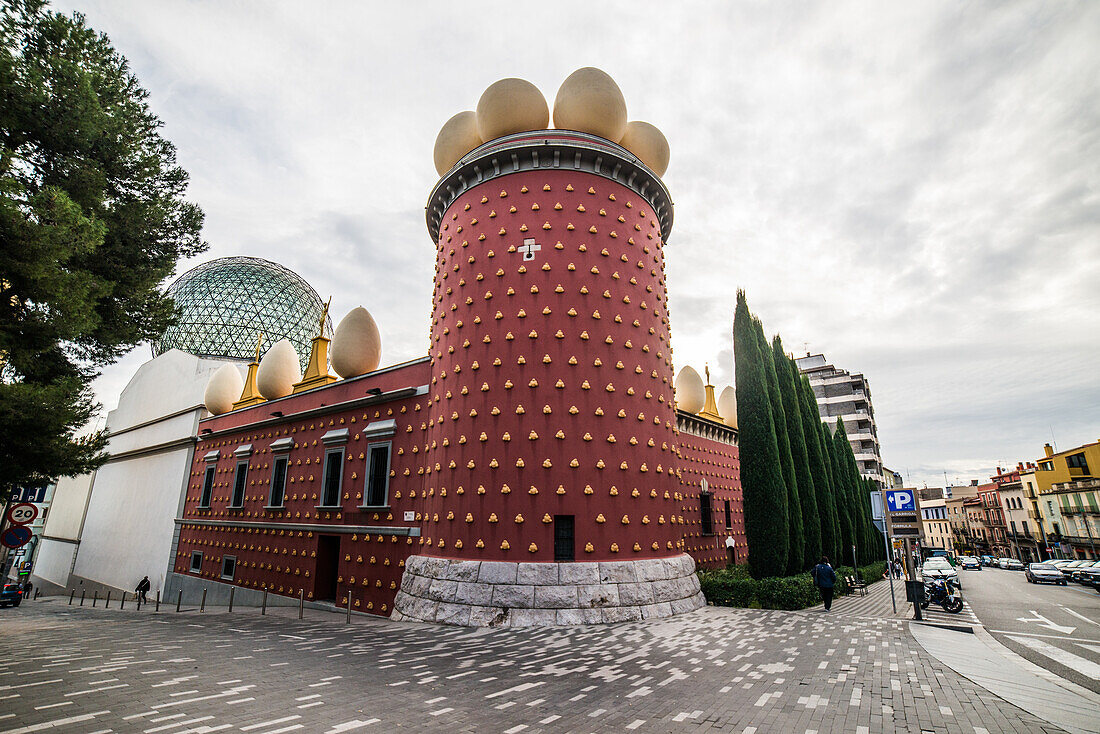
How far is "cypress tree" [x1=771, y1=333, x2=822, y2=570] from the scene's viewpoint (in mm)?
17516

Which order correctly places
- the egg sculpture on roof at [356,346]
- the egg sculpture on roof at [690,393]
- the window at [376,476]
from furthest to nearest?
1. the egg sculpture on roof at [690,393]
2. the egg sculpture on roof at [356,346]
3. the window at [376,476]

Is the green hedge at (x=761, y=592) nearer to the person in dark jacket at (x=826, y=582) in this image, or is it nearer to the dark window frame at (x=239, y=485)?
the person in dark jacket at (x=826, y=582)

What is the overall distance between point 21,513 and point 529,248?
43.8ft

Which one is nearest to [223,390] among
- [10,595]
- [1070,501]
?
[10,595]

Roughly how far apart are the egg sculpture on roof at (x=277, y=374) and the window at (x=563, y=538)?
1641cm

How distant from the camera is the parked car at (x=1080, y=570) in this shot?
25567 mm

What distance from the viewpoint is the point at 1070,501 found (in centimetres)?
4825

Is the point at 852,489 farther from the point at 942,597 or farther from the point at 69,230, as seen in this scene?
the point at 69,230

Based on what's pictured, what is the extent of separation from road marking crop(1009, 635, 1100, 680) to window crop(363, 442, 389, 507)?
1652 centimetres

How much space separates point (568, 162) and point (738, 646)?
527 inches

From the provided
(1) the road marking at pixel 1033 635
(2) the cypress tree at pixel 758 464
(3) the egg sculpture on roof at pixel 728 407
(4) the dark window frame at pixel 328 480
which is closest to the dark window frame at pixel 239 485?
(4) the dark window frame at pixel 328 480

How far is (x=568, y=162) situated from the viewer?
15133mm

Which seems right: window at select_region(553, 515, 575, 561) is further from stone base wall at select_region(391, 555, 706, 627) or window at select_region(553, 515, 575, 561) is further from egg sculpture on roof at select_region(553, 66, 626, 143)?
egg sculpture on roof at select_region(553, 66, 626, 143)

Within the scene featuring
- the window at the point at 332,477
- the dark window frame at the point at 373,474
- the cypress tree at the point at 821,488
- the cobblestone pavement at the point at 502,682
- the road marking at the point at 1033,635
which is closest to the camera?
the cobblestone pavement at the point at 502,682
